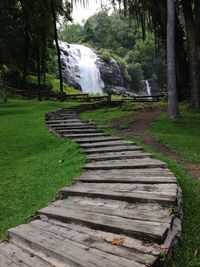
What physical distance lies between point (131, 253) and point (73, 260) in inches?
19.2

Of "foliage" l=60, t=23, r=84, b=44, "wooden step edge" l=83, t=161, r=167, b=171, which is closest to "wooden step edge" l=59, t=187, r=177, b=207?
"wooden step edge" l=83, t=161, r=167, b=171

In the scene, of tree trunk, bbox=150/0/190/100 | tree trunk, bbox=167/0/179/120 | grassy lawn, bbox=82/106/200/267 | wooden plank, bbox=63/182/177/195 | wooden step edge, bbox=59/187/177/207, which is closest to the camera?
grassy lawn, bbox=82/106/200/267

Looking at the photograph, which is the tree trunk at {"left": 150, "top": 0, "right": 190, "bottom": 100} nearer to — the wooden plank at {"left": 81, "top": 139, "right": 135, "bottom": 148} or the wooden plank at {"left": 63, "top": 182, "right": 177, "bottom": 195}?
the wooden plank at {"left": 81, "top": 139, "right": 135, "bottom": 148}

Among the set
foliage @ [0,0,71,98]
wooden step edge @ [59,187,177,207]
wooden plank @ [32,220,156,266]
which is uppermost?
foliage @ [0,0,71,98]

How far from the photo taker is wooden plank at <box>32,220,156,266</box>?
11.2 ft

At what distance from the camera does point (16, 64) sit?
3641cm

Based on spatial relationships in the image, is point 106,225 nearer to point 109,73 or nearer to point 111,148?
point 111,148

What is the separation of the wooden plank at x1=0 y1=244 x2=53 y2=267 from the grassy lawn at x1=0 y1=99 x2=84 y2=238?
1039 mm

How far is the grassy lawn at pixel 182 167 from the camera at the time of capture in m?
4.01

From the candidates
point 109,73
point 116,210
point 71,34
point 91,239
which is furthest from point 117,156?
point 71,34

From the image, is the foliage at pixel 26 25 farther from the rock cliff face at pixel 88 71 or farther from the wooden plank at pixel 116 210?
the wooden plank at pixel 116 210

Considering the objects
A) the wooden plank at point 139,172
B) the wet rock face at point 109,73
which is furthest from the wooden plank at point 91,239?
the wet rock face at point 109,73

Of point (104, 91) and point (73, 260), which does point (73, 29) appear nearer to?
point (104, 91)

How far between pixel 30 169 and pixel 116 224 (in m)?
4.96
